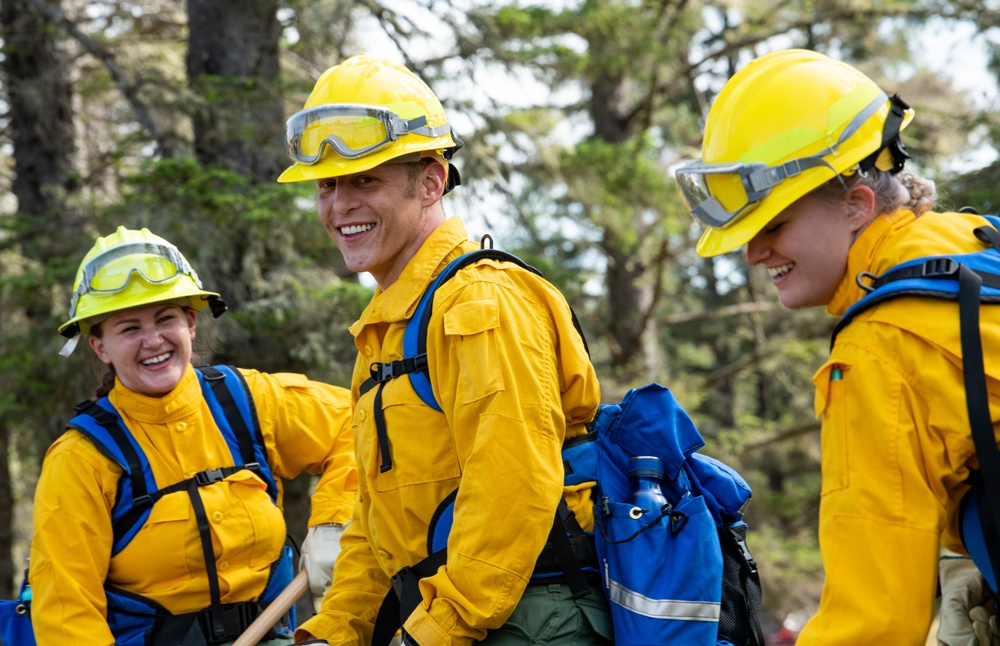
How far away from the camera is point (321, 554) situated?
13.3 ft

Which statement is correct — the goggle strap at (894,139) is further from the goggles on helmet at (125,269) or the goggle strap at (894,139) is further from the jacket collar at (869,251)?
the goggles on helmet at (125,269)

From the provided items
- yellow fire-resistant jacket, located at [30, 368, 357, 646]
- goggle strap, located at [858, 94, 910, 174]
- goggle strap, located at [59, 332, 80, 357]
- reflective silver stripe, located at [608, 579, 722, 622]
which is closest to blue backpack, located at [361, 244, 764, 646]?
reflective silver stripe, located at [608, 579, 722, 622]

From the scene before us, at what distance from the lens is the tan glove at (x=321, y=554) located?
401cm

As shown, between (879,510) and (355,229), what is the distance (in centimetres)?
180

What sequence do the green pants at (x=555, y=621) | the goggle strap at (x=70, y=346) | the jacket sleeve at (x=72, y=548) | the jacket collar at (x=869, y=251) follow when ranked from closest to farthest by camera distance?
1. the jacket collar at (x=869, y=251)
2. the green pants at (x=555, y=621)
3. the jacket sleeve at (x=72, y=548)
4. the goggle strap at (x=70, y=346)

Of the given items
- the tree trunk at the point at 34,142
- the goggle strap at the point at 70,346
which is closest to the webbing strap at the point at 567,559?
the goggle strap at the point at 70,346

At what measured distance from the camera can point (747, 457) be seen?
15.9 m

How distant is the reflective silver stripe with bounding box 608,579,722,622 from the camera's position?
255 cm

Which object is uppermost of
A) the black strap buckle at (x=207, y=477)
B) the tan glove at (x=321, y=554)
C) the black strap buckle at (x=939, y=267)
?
the black strap buckle at (x=939, y=267)

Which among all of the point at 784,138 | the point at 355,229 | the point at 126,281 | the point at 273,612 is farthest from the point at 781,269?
the point at 126,281

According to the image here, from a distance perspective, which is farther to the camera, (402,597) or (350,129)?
(350,129)

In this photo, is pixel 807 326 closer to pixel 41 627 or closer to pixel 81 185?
pixel 81 185

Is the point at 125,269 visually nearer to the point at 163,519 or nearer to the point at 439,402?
the point at 163,519

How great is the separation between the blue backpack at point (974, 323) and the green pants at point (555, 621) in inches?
38.5
